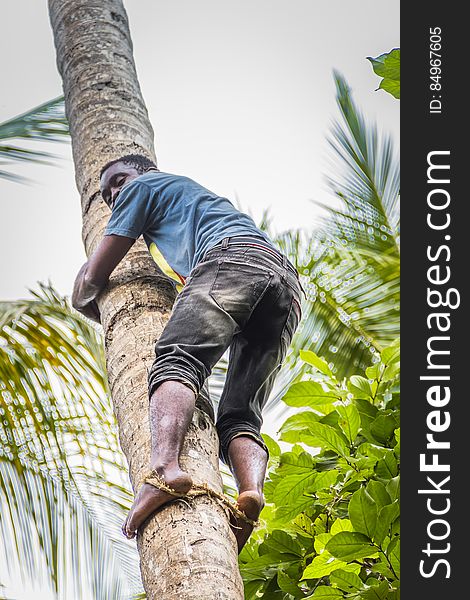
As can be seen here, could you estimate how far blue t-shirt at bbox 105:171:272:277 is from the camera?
2.45m

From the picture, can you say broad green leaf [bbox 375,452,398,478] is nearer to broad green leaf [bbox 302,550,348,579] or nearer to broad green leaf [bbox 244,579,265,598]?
broad green leaf [bbox 302,550,348,579]

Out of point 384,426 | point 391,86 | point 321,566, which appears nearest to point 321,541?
point 321,566

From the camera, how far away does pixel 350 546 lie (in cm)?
197

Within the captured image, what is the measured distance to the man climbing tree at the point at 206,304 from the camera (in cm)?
201

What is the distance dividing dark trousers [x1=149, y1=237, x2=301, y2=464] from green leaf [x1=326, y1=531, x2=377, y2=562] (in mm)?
403

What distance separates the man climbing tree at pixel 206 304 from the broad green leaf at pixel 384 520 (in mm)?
270

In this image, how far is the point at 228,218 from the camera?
2492 millimetres

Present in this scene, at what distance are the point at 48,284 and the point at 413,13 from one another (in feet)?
7.38

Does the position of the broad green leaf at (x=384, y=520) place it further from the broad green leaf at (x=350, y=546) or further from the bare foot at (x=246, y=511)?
the bare foot at (x=246, y=511)

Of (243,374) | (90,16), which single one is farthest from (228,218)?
(90,16)

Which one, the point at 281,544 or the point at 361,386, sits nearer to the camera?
the point at 281,544

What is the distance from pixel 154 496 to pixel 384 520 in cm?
49

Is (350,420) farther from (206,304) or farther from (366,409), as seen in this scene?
(206,304)

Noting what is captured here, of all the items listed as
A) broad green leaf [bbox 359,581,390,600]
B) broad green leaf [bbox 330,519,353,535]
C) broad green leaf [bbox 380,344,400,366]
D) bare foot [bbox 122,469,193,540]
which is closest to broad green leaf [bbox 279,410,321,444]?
broad green leaf [bbox 380,344,400,366]
